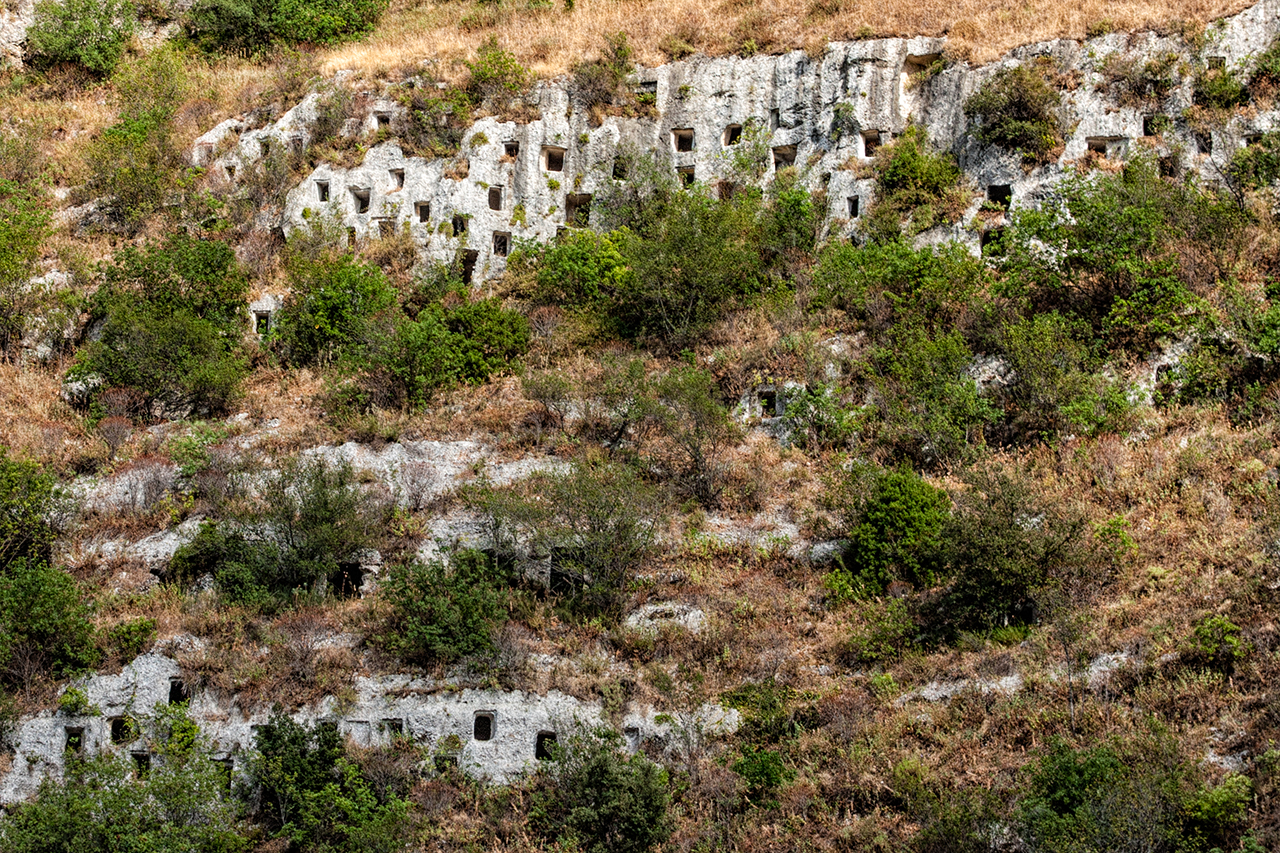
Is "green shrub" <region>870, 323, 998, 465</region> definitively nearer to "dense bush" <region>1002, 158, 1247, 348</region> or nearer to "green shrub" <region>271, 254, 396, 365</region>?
"dense bush" <region>1002, 158, 1247, 348</region>

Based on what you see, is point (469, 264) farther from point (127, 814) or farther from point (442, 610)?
point (127, 814)

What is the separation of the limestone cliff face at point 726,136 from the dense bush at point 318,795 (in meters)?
13.8

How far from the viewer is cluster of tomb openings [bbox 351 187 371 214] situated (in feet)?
107

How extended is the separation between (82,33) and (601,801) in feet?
106

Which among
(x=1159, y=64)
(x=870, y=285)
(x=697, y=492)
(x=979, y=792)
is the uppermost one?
(x=1159, y=64)

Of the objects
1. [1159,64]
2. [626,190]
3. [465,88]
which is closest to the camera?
[1159,64]

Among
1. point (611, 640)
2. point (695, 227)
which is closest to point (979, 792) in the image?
point (611, 640)

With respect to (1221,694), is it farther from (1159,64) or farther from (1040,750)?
(1159,64)

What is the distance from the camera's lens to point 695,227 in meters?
28.4

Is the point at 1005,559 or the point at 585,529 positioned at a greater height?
the point at 1005,559

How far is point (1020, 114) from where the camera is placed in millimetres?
29391

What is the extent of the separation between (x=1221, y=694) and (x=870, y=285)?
12.1 m

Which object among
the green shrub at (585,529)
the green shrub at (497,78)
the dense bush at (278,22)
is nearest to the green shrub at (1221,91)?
the green shrub at (585,529)

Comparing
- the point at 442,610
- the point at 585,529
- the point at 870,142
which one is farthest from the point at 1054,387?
the point at 442,610
